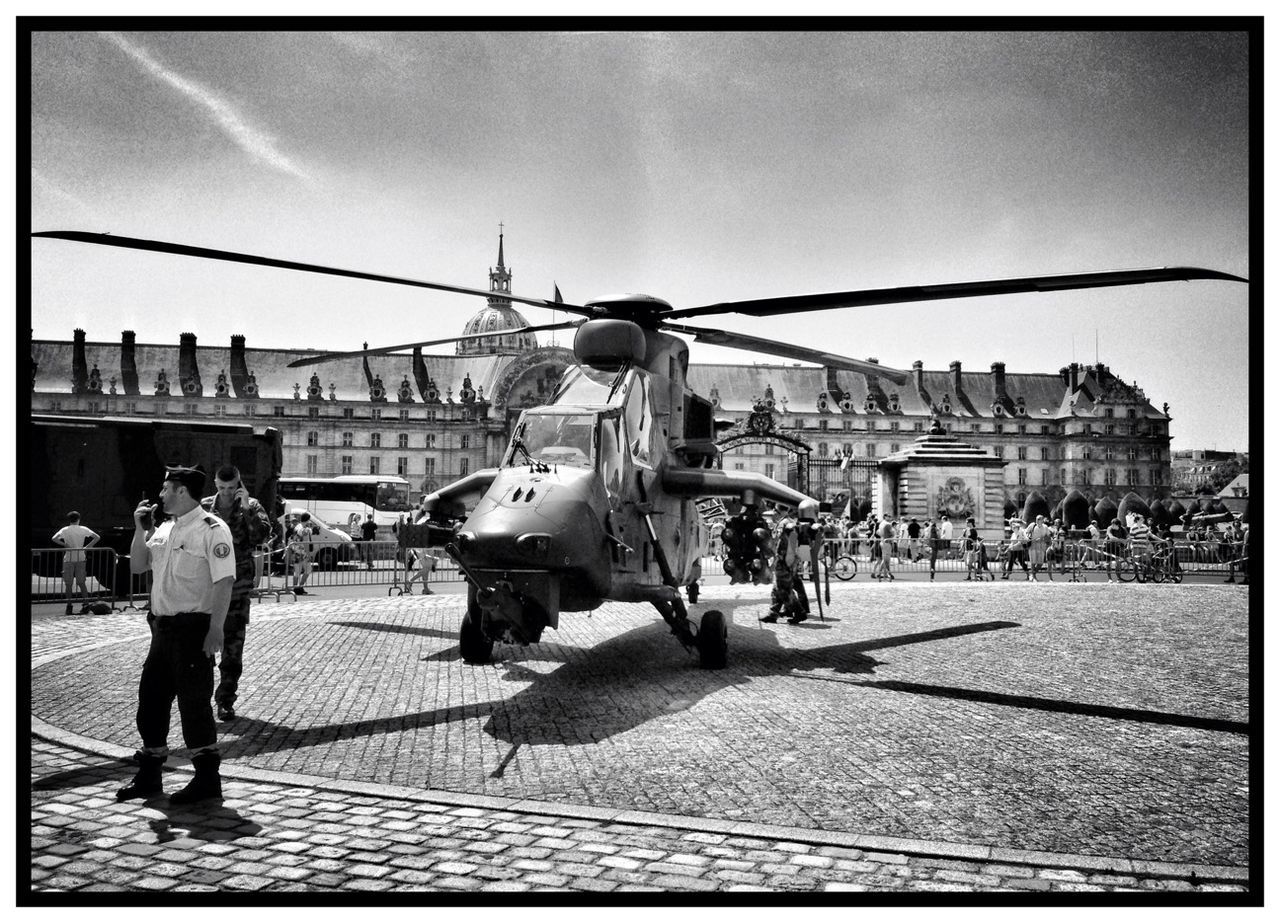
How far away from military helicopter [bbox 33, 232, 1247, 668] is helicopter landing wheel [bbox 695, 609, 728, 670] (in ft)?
0.05

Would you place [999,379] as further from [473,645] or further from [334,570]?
[473,645]

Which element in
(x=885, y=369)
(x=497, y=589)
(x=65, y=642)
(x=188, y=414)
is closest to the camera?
(x=497, y=589)

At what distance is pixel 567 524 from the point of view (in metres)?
8.44

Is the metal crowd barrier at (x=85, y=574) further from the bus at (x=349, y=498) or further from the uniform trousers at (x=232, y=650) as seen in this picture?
the bus at (x=349, y=498)

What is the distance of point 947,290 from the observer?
315 inches

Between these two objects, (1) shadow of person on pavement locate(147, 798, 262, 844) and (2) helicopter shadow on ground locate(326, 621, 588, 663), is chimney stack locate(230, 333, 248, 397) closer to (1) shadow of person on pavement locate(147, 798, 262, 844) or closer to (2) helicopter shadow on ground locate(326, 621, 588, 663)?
(2) helicopter shadow on ground locate(326, 621, 588, 663)

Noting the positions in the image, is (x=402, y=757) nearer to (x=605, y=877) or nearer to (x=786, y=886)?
(x=605, y=877)

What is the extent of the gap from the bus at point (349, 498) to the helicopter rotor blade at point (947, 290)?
3571 cm

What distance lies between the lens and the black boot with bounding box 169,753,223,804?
5.58m

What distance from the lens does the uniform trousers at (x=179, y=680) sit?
5523 mm

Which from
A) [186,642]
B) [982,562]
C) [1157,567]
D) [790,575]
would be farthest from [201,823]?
[1157,567]

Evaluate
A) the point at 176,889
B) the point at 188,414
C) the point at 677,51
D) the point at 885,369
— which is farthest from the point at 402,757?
the point at 188,414

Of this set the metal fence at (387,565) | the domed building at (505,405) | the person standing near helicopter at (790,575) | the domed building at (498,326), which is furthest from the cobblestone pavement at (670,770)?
the domed building at (498,326)

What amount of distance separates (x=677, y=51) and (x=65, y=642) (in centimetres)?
1148
